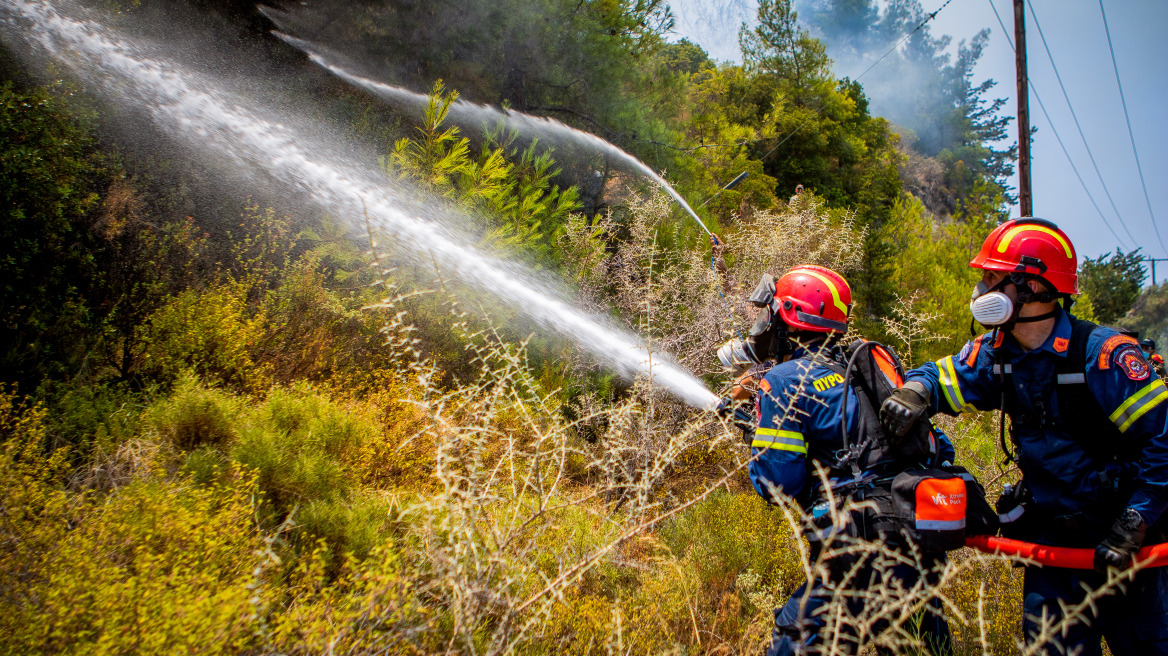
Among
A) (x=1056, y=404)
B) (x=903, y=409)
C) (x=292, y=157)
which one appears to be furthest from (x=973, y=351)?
(x=292, y=157)

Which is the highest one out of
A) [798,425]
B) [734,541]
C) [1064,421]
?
[1064,421]

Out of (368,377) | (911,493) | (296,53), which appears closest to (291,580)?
(368,377)

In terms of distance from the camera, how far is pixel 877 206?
20766 millimetres

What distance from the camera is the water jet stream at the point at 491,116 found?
7.74 m

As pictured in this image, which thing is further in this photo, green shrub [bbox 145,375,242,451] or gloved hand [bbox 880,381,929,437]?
green shrub [bbox 145,375,242,451]

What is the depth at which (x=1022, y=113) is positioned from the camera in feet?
34.9

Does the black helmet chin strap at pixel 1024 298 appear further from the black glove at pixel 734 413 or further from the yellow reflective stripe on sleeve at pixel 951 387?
the black glove at pixel 734 413

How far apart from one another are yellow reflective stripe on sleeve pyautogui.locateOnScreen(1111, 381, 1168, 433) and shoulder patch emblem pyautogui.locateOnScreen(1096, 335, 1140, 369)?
15 cm

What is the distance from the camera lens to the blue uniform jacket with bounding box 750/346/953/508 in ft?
8.43

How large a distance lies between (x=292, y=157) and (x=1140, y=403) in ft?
26.2

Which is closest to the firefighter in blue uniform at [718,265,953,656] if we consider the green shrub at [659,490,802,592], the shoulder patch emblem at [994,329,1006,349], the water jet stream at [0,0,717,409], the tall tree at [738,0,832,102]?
the shoulder patch emblem at [994,329,1006,349]

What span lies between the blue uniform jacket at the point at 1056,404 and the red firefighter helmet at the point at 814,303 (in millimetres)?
508

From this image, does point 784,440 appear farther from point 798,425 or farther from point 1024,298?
point 1024,298

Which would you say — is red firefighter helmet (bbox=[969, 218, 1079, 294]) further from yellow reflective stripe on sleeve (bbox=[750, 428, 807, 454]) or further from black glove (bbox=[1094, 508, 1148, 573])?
yellow reflective stripe on sleeve (bbox=[750, 428, 807, 454])
